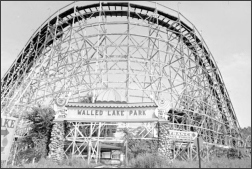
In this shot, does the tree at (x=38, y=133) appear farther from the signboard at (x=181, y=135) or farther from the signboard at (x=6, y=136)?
the signboard at (x=181, y=135)

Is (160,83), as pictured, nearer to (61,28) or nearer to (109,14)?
(109,14)

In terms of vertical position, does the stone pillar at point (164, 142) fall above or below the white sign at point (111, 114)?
below

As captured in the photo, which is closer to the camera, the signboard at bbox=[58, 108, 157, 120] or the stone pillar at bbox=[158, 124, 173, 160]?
the signboard at bbox=[58, 108, 157, 120]

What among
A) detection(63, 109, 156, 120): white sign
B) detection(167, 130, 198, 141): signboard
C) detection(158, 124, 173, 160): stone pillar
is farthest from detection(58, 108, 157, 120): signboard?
detection(167, 130, 198, 141): signboard

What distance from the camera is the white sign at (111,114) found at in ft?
34.7

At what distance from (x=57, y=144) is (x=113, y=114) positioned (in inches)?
127

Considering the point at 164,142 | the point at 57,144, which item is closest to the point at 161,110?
the point at 164,142

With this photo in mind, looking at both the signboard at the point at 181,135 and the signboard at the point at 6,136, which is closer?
the signboard at the point at 6,136

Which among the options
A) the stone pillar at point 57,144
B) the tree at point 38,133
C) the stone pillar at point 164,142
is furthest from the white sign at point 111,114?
the tree at point 38,133

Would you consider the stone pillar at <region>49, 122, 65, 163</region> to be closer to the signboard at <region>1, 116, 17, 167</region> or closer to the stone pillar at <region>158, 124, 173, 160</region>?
the signboard at <region>1, 116, 17, 167</region>

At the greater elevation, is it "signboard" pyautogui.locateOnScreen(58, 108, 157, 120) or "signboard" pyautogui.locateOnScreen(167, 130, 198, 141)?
"signboard" pyautogui.locateOnScreen(58, 108, 157, 120)

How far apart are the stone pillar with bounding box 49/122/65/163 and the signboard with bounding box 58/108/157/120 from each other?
0.86m

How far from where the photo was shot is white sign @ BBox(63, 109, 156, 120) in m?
10.6

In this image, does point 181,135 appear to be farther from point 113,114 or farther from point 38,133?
point 38,133
